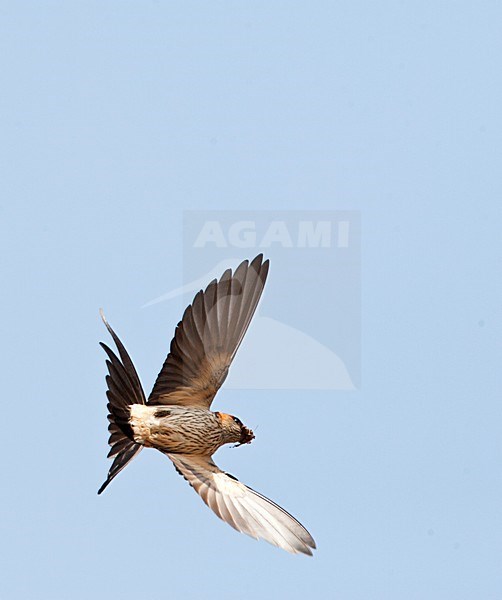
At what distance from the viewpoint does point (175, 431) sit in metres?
7.23

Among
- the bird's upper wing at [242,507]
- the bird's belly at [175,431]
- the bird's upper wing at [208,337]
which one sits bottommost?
the bird's upper wing at [242,507]

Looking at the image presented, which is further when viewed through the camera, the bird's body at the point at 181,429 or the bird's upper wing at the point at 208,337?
the bird's upper wing at the point at 208,337

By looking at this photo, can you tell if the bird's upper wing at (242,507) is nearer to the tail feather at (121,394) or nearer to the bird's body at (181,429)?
the bird's body at (181,429)

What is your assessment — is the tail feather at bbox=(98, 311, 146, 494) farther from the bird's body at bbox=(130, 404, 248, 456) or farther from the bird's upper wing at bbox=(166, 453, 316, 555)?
the bird's upper wing at bbox=(166, 453, 316, 555)

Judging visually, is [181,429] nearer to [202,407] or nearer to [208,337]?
[202,407]

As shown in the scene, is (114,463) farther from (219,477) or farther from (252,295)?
(252,295)

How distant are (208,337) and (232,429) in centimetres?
53

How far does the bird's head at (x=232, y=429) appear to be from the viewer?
7.36 meters

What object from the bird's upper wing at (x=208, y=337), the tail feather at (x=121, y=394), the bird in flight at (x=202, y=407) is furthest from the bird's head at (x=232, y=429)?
the tail feather at (x=121, y=394)

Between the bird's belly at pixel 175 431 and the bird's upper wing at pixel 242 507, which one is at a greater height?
the bird's belly at pixel 175 431

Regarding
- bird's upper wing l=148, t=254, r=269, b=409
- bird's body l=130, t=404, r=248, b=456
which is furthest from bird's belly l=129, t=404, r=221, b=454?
bird's upper wing l=148, t=254, r=269, b=409

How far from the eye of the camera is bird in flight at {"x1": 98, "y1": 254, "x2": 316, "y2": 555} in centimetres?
705

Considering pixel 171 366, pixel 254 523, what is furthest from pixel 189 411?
pixel 254 523

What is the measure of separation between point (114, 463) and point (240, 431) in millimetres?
744
